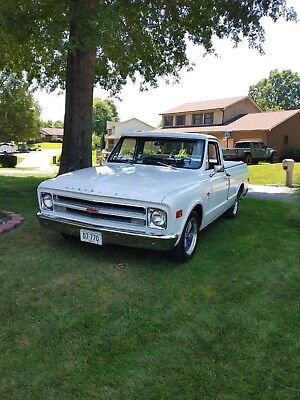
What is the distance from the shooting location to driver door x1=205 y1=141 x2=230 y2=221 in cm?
570

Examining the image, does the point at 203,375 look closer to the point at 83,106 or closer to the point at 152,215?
the point at 152,215

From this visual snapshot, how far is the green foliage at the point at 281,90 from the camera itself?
8700 centimetres

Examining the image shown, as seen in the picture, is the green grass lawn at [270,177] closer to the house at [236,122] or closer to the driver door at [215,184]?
the driver door at [215,184]

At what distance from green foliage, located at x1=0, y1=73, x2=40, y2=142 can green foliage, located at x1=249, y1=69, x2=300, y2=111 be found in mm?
66946

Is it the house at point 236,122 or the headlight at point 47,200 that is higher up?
the house at point 236,122

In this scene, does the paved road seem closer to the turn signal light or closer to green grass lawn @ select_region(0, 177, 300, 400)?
green grass lawn @ select_region(0, 177, 300, 400)

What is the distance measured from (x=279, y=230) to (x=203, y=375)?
4.39 meters

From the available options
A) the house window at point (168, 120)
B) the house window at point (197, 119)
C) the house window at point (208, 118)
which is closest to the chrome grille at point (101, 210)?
the house window at point (208, 118)

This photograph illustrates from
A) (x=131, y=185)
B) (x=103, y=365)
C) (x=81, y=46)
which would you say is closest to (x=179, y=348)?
(x=103, y=365)

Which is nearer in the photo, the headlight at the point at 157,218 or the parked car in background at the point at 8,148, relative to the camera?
the headlight at the point at 157,218

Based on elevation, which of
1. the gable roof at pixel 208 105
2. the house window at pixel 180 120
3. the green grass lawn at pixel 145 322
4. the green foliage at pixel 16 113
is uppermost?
the gable roof at pixel 208 105

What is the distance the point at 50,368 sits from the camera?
279 centimetres

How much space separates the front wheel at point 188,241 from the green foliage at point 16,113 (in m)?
23.1

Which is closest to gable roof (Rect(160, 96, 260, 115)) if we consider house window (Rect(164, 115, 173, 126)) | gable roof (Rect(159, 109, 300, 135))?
house window (Rect(164, 115, 173, 126))
